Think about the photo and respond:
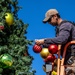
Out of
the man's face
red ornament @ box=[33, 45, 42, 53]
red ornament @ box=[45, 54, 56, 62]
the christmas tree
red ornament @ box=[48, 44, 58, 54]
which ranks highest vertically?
the christmas tree

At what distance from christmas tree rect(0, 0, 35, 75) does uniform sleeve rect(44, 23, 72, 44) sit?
306 centimetres

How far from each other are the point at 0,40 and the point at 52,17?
3662 mm

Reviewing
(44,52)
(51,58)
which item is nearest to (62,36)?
(51,58)

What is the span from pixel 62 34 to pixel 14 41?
4016 millimetres

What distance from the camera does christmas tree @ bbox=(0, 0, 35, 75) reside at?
28.6 ft

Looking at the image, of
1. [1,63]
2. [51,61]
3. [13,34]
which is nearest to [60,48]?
[51,61]

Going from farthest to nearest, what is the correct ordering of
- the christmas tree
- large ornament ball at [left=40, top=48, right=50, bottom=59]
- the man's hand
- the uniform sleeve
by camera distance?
1. the christmas tree
2. large ornament ball at [left=40, top=48, right=50, bottom=59]
3. the man's hand
4. the uniform sleeve

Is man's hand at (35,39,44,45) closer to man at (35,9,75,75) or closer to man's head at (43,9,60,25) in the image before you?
man at (35,9,75,75)

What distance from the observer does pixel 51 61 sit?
6.21 meters

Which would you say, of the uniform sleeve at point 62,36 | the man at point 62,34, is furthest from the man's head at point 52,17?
the uniform sleeve at point 62,36

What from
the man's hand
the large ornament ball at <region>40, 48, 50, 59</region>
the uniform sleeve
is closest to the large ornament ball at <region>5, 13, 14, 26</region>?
the large ornament ball at <region>40, 48, 50, 59</region>

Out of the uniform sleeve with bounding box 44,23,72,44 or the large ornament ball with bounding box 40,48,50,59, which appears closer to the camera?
the uniform sleeve with bounding box 44,23,72,44

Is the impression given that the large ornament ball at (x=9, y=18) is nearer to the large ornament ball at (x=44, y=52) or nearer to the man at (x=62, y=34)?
the large ornament ball at (x=44, y=52)

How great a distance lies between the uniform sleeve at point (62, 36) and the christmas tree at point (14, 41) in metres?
3.06
